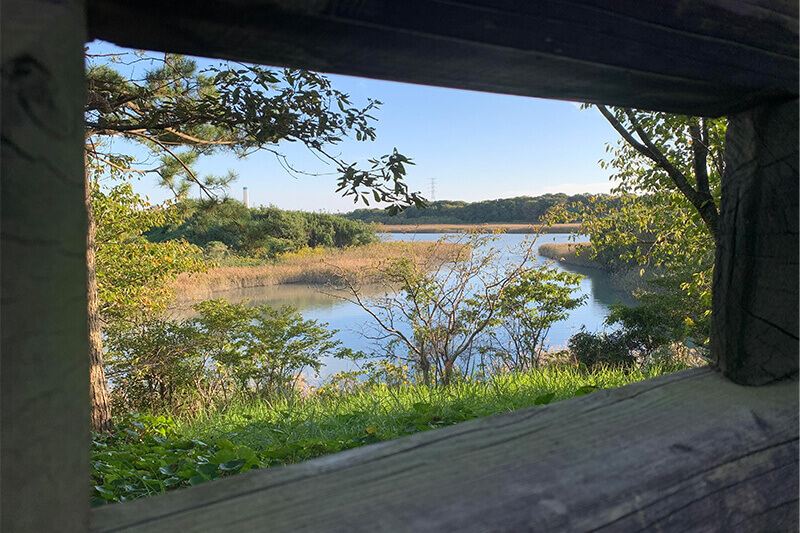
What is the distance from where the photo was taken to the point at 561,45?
1.99 ft

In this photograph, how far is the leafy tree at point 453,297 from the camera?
678cm

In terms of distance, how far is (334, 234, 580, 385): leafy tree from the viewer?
6.78m

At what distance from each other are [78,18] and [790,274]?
101 cm

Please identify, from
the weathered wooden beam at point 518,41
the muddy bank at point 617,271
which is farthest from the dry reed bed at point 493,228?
the weathered wooden beam at point 518,41

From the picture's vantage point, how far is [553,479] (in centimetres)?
59

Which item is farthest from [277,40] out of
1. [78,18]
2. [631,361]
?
[631,361]

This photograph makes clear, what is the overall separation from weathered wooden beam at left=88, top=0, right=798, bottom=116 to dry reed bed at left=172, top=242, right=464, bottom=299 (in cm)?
626

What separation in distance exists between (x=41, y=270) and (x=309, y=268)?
11.6 metres

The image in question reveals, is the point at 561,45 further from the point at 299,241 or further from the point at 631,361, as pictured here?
the point at 299,241

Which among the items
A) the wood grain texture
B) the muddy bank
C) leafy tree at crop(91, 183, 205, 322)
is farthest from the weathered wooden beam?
the muddy bank

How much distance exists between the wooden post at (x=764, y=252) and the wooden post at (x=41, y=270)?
0.94 m

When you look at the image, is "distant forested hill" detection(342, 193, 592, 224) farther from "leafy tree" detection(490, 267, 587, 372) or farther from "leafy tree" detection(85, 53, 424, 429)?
"leafy tree" detection(85, 53, 424, 429)

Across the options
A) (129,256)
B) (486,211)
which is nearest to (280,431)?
(129,256)

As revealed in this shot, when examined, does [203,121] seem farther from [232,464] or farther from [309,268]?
[309,268]
